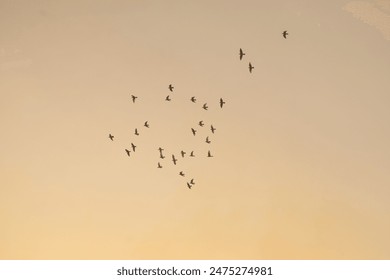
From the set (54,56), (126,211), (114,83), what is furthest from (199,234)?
(54,56)

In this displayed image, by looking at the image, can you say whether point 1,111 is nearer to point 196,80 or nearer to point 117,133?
point 117,133

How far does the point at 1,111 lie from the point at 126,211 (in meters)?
0.93

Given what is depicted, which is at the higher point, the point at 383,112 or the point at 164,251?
the point at 383,112

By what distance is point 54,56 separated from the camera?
3.71m

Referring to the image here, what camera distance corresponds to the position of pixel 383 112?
347 cm

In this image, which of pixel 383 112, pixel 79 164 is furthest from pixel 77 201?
pixel 383 112

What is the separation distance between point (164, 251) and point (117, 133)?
0.70 meters

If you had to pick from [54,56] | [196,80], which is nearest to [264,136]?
[196,80]

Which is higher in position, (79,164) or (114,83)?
(114,83)

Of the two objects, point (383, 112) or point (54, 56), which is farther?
point (54, 56)

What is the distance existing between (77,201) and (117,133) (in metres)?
0.44

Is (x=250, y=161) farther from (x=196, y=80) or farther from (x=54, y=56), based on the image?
(x=54, y=56)
